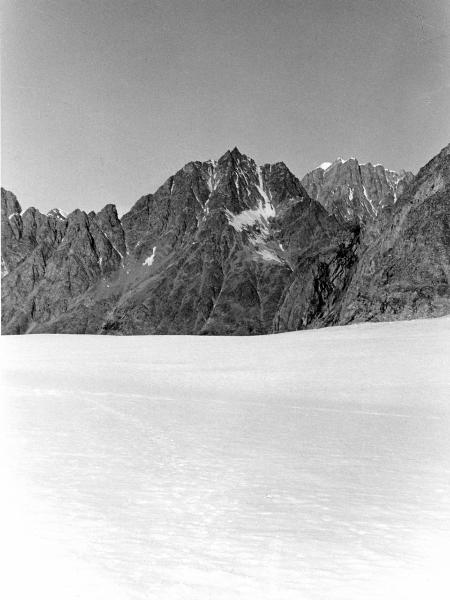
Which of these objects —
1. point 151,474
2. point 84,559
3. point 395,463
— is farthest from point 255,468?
point 84,559

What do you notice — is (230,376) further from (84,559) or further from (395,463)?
(84,559)

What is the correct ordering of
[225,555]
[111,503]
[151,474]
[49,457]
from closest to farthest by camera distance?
[225,555] < [111,503] < [151,474] < [49,457]

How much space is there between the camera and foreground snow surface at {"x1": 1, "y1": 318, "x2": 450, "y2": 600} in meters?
4.49

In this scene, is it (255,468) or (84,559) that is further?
(255,468)

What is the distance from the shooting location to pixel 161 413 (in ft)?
45.6

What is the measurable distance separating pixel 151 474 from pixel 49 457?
186cm

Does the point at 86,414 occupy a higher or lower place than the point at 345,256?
lower

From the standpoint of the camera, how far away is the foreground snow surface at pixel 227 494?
449cm

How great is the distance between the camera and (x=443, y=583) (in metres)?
4.52

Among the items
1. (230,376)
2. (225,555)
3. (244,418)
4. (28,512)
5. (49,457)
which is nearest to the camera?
(225,555)

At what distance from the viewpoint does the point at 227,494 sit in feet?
22.3

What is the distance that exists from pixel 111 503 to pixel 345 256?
6030 inches

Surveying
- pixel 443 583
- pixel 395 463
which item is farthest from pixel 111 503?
pixel 395 463

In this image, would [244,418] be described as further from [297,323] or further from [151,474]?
[297,323]
